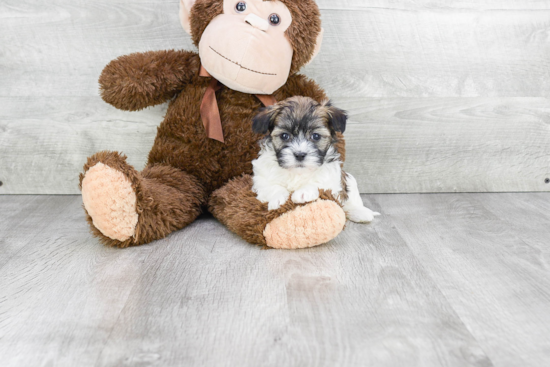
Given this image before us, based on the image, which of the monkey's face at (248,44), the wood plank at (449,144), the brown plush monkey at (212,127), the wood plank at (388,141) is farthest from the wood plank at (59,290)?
the wood plank at (449,144)

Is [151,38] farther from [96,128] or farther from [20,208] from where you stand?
[20,208]

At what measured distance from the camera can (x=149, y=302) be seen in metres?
1.27

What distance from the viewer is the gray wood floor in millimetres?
1065

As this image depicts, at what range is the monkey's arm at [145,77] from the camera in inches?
70.9

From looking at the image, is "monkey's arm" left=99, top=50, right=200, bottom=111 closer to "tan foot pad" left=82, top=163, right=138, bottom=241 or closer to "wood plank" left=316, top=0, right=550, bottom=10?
"tan foot pad" left=82, top=163, right=138, bottom=241

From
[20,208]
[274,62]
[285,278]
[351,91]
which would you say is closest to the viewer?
[285,278]

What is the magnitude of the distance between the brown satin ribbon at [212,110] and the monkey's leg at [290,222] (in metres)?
0.30

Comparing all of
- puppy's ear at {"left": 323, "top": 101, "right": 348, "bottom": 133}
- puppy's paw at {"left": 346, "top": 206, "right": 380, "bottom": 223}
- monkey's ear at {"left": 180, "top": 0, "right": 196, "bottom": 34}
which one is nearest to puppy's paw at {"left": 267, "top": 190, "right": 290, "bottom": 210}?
puppy's ear at {"left": 323, "top": 101, "right": 348, "bottom": 133}

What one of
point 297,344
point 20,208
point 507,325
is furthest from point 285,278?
point 20,208

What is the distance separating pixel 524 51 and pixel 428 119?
0.51 metres

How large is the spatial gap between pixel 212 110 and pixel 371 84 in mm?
778

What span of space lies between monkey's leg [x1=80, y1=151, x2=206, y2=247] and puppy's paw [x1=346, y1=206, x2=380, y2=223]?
0.62 m

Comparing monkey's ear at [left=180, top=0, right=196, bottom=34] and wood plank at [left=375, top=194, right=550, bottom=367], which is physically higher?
monkey's ear at [left=180, top=0, right=196, bottom=34]

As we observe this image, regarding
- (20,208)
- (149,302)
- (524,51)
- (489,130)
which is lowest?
(20,208)
